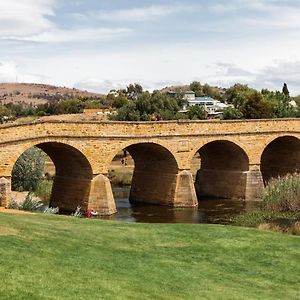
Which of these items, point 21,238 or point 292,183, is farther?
point 292,183

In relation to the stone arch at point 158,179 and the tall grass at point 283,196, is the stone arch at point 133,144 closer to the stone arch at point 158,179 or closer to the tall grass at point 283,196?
the stone arch at point 158,179

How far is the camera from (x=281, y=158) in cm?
5122

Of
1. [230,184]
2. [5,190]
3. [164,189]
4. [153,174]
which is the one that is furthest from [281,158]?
[5,190]

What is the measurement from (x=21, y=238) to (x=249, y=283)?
6298mm

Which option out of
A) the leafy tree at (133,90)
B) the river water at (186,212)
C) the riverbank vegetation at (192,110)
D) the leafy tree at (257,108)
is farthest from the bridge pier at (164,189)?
the leafy tree at (133,90)

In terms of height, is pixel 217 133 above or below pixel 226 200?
above

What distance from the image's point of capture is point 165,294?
12.9 meters

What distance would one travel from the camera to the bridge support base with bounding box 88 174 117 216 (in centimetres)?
3634

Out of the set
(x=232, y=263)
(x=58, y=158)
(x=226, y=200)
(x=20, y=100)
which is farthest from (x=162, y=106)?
(x=20, y=100)

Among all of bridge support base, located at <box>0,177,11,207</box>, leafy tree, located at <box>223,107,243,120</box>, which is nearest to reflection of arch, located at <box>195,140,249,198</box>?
bridge support base, located at <box>0,177,11,207</box>

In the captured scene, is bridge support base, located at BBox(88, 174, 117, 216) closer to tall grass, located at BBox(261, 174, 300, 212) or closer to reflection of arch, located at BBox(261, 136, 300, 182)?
tall grass, located at BBox(261, 174, 300, 212)

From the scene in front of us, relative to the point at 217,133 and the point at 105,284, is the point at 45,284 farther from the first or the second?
the point at 217,133

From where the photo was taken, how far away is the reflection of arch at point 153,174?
40.7 meters

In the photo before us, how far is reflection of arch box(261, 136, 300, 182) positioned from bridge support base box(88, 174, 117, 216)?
17840mm
